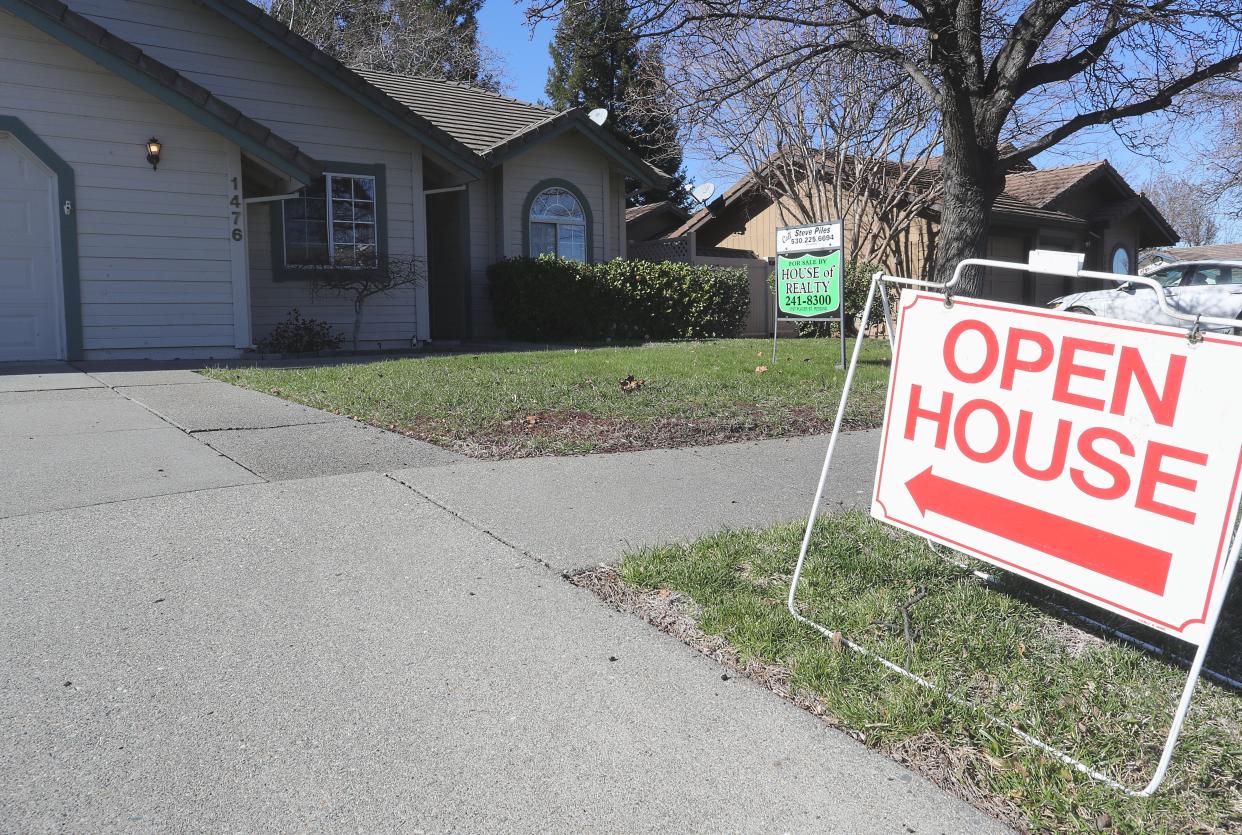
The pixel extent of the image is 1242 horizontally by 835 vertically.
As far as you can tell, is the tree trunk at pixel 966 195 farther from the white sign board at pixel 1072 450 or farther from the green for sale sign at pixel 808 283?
the white sign board at pixel 1072 450

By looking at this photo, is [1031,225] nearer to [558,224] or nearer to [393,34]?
[558,224]

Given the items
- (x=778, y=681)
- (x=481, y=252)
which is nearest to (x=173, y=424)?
(x=778, y=681)

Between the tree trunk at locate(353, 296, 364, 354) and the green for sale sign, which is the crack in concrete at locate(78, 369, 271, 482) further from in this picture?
the green for sale sign

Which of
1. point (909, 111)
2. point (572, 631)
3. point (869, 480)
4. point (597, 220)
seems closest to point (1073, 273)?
point (572, 631)

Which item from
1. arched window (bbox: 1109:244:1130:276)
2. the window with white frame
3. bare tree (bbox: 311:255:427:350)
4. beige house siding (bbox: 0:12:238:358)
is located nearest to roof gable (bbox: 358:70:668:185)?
the window with white frame

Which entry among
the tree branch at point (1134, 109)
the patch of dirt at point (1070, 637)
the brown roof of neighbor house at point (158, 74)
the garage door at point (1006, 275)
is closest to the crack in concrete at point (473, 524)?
the patch of dirt at point (1070, 637)

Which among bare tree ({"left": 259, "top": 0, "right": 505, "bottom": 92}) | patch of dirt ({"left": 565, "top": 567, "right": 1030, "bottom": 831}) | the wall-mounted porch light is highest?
bare tree ({"left": 259, "top": 0, "right": 505, "bottom": 92})

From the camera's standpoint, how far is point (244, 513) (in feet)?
17.1

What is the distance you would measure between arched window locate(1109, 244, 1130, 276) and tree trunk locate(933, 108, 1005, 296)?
23.3 m

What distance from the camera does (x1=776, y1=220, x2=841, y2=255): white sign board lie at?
40.3 feet

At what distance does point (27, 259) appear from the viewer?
38.6 ft

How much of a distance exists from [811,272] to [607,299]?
474 cm

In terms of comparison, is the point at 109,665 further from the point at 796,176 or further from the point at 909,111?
the point at 796,176

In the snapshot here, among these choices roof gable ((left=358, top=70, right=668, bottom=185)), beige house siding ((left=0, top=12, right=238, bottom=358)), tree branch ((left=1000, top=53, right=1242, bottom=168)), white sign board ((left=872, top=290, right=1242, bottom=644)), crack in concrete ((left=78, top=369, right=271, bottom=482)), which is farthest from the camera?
roof gable ((left=358, top=70, right=668, bottom=185))
